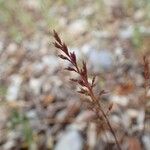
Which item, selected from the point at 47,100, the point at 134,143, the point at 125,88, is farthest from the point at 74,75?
the point at 134,143

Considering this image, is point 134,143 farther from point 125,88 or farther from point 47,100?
point 47,100

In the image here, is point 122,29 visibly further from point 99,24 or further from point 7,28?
point 7,28

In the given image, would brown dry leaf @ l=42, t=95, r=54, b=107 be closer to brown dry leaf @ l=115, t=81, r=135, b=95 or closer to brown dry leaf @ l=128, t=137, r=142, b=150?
brown dry leaf @ l=115, t=81, r=135, b=95

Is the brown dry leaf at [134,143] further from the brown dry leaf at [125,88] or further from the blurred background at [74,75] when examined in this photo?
the brown dry leaf at [125,88]

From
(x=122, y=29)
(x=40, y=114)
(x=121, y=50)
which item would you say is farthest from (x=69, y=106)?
(x=122, y=29)

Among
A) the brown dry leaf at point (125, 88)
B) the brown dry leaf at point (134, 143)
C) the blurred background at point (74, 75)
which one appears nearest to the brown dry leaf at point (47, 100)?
the blurred background at point (74, 75)

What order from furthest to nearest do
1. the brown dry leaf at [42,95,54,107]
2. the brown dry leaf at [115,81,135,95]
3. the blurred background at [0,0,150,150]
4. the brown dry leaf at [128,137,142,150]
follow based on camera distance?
the brown dry leaf at [42,95,54,107] → the brown dry leaf at [115,81,135,95] → the blurred background at [0,0,150,150] → the brown dry leaf at [128,137,142,150]

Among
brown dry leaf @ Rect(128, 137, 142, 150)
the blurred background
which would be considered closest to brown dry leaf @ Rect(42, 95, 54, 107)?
the blurred background
